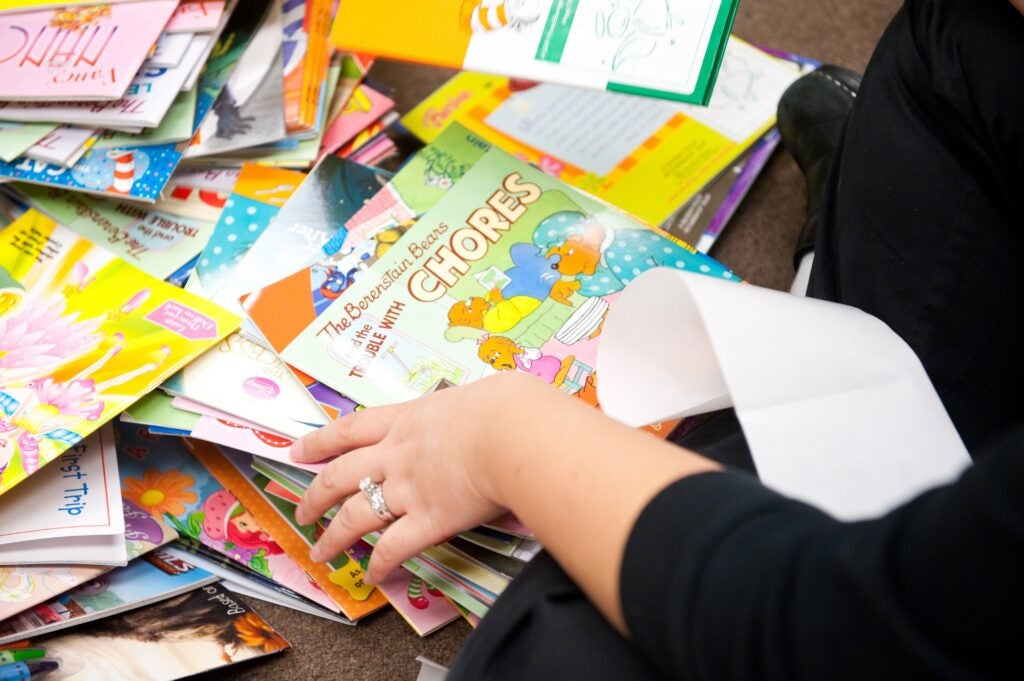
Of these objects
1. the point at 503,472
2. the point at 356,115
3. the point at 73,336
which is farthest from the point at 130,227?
the point at 503,472

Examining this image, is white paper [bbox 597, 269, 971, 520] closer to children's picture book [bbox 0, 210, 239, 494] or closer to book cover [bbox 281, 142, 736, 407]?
book cover [bbox 281, 142, 736, 407]

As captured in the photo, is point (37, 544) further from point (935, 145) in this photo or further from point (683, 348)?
point (935, 145)

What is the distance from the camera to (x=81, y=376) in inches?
32.2

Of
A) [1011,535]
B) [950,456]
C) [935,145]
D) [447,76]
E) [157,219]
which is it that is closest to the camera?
[1011,535]

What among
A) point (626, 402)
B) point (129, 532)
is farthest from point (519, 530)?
point (129, 532)

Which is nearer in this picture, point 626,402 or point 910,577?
point 910,577

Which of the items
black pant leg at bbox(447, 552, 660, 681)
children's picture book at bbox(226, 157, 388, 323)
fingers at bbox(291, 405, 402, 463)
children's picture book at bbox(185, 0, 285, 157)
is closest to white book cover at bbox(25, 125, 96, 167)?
children's picture book at bbox(185, 0, 285, 157)

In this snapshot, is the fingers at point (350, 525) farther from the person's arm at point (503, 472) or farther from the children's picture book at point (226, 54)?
the children's picture book at point (226, 54)

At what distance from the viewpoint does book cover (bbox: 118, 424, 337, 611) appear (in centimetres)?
86

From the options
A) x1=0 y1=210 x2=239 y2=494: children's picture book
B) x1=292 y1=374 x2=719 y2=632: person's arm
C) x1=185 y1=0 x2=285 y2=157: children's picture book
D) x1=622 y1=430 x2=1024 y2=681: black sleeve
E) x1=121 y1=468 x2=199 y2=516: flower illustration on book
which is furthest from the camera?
x1=185 y1=0 x2=285 y2=157: children's picture book

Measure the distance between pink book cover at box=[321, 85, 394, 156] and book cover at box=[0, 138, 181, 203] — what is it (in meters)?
0.18

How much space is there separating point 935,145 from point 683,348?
0.25m

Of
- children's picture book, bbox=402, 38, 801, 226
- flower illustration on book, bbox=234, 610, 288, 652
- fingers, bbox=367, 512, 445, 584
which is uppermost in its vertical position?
children's picture book, bbox=402, 38, 801, 226

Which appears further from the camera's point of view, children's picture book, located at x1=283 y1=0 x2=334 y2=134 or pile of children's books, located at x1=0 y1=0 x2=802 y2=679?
children's picture book, located at x1=283 y1=0 x2=334 y2=134
